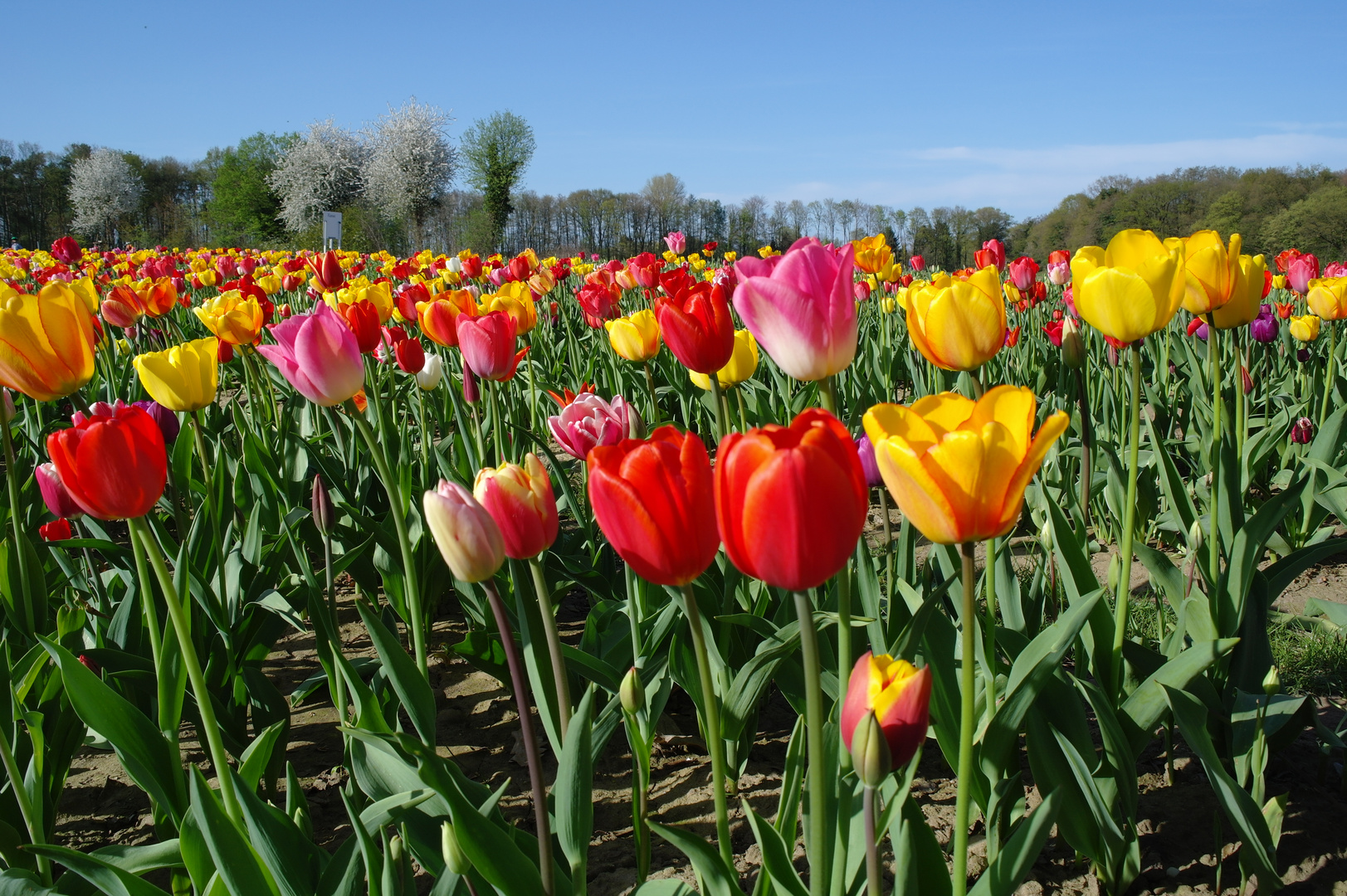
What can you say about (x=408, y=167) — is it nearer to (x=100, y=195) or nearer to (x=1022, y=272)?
(x=100, y=195)

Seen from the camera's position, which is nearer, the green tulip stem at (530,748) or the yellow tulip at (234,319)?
the green tulip stem at (530,748)

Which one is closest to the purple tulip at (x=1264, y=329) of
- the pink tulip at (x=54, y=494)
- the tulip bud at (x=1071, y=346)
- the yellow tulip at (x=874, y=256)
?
the yellow tulip at (x=874, y=256)

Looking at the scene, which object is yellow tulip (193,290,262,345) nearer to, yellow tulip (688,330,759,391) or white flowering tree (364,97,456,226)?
yellow tulip (688,330,759,391)

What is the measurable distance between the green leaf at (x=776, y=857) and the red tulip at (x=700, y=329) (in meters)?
0.74

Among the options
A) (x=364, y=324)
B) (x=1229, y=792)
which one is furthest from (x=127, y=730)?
(x=1229, y=792)

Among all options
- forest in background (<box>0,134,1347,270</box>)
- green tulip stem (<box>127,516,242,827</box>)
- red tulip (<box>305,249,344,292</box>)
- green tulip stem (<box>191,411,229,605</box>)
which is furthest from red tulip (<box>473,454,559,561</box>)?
forest in background (<box>0,134,1347,270</box>)

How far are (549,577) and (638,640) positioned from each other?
2.08 feet

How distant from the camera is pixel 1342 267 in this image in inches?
201

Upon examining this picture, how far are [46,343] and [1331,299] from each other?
382cm

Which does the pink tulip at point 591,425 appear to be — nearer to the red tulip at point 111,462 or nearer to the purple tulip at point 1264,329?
the red tulip at point 111,462

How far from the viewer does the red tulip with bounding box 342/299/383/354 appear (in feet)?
6.51

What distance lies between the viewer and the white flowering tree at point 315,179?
38.1 metres

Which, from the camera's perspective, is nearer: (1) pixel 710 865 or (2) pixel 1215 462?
(1) pixel 710 865

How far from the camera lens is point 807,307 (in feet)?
3.52
